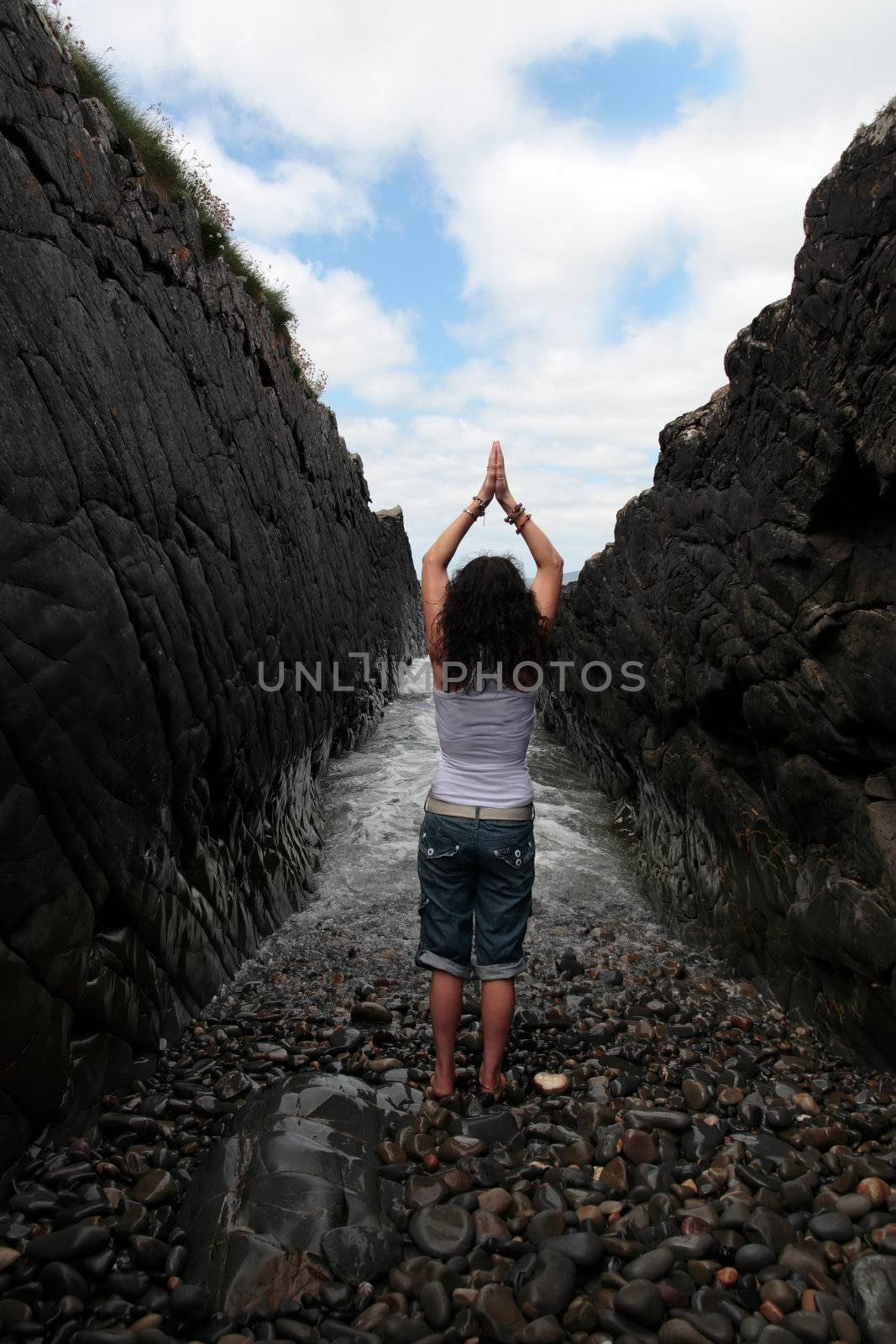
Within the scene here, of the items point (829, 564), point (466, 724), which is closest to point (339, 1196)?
point (466, 724)

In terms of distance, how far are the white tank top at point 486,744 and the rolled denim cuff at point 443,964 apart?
2.48ft

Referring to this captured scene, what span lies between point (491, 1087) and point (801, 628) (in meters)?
3.09

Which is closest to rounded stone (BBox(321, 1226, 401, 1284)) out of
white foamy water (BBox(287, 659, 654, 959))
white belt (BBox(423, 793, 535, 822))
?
white belt (BBox(423, 793, 535, 822))

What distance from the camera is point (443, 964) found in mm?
3863

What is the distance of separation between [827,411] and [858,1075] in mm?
3513

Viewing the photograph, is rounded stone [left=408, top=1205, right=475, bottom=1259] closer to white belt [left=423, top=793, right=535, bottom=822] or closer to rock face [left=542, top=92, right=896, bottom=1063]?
white belt [left=423, top=793, right=535, bottom=822]

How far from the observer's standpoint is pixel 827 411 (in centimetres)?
451

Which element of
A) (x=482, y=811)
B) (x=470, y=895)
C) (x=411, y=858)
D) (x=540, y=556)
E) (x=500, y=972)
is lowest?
(x=411, y=858)

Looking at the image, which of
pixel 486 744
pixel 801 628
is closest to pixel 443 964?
pixel 486 744

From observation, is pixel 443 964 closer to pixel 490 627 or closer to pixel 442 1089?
pixel 442 1089

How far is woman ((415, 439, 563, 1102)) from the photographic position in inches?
150

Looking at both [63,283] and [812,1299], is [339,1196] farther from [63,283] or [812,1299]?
[63,283]

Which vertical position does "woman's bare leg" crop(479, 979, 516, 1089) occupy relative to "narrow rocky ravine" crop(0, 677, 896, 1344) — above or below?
above

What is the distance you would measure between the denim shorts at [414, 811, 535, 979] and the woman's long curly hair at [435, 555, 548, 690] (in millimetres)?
695
